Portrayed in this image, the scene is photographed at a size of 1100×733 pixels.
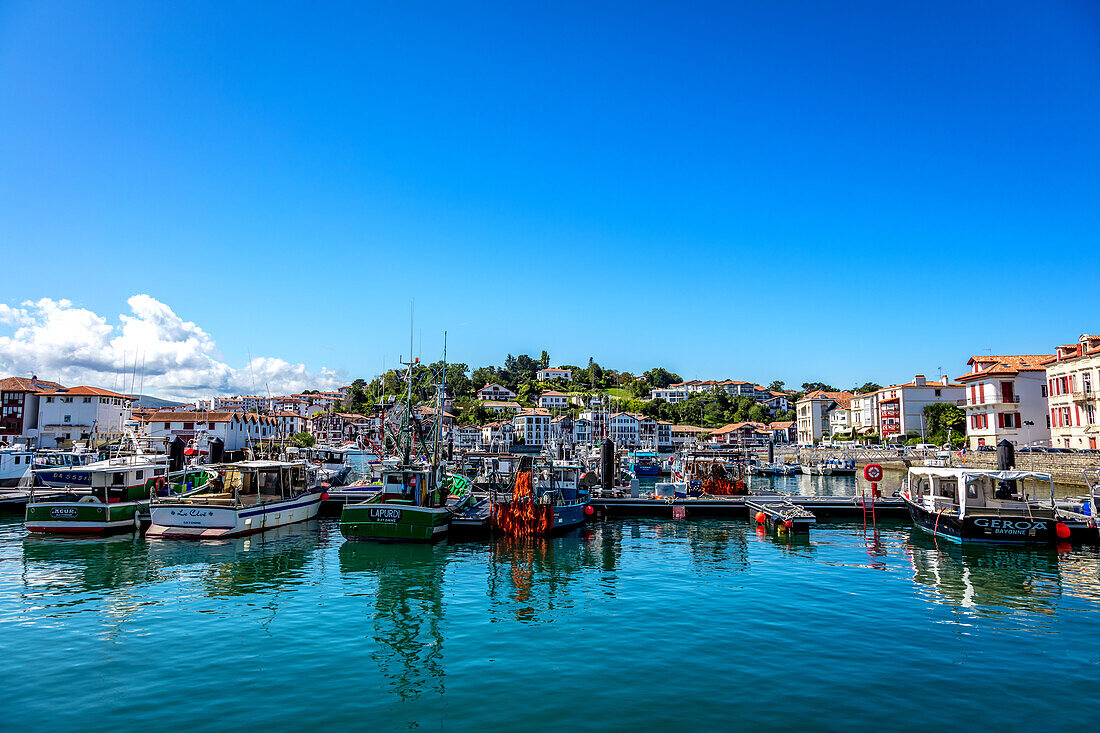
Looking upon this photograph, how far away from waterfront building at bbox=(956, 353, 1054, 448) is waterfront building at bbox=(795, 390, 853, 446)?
6212cm

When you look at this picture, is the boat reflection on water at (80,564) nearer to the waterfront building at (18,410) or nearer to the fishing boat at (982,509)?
the fishing boat at (982,509)

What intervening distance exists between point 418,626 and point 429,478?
12421mm

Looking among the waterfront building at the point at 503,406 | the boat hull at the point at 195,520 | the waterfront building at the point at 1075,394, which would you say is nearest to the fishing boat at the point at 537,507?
the boat hull at the point at 195,520

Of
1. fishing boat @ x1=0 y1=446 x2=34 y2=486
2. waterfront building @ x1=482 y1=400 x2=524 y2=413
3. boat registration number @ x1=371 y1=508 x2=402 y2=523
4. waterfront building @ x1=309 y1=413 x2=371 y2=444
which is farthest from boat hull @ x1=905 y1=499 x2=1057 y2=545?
waterfront building @ x1=482 y1=400 x2=524 y2=413

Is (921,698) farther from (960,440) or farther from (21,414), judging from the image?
(21,414)

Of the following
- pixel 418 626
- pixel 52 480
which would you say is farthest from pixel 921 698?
pixel 52 480

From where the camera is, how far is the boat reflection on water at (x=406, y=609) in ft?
40.0

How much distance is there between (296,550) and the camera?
26.0 metres

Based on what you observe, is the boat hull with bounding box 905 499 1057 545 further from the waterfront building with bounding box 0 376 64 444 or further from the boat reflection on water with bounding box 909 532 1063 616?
the waterfront building with bounding box 0 376 64 444

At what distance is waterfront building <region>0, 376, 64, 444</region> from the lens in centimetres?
9712

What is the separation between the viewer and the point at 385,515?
26203 millimetres

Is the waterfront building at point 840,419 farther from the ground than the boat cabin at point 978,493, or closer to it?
farther from the ground

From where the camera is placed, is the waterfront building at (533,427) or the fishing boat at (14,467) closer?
the fishing boat at (14,467)

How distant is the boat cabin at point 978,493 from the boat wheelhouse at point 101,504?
114 ft
